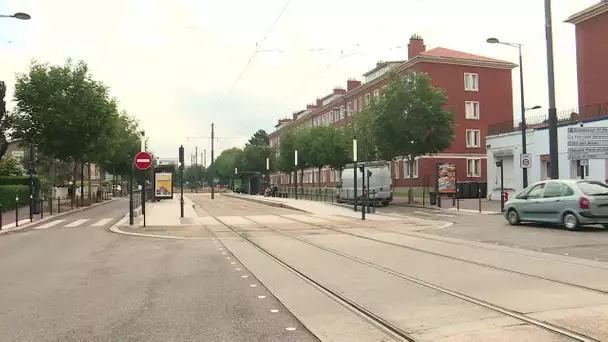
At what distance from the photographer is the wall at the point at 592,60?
3541 centimetres

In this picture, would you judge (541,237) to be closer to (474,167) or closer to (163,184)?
(163,184)

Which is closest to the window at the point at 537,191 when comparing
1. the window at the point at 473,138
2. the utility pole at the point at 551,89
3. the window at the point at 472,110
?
the utility pole at the point at 551,89

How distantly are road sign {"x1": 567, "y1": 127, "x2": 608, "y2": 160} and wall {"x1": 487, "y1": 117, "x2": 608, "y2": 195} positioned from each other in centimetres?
932

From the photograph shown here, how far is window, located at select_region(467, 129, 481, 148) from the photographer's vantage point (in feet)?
178

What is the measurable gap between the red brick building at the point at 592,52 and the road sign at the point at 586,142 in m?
17.4

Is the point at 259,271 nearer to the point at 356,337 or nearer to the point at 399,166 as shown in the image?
the point at 356,337

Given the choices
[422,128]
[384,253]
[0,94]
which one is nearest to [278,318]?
[384,253]

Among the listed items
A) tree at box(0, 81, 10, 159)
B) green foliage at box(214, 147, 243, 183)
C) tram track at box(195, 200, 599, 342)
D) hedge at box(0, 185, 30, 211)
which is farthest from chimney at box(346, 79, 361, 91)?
tram track at box(195, 200, 599, 342)

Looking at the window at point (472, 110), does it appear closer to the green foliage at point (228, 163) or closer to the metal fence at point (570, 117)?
the metal fence at point (570, 117)

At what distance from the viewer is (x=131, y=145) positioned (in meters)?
56.5

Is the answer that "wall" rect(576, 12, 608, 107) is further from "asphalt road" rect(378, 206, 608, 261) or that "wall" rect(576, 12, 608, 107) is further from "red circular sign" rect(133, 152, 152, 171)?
"red circular sign" rect(133, 152, 152, 171)

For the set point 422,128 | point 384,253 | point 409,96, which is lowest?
point 384,253

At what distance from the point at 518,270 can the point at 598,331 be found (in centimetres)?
419

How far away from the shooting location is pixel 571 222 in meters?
15.7
